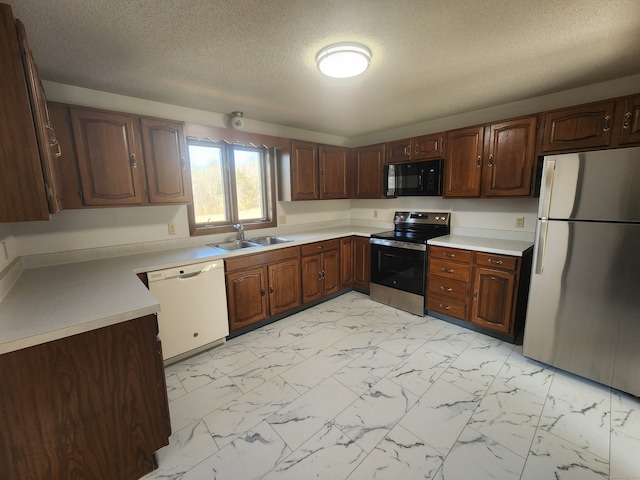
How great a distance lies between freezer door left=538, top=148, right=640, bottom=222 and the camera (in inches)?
66.7

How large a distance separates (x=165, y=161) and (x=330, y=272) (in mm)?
2197

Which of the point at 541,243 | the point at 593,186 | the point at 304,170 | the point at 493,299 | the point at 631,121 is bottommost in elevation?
the point at 493,299

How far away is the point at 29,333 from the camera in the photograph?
3.55ft

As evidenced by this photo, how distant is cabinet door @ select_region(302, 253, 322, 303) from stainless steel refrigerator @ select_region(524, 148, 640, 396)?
212cm

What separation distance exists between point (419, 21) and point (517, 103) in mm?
1972

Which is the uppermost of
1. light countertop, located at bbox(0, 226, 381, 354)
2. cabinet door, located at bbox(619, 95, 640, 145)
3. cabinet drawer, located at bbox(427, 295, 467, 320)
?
cabinet door, located at bbox(619, 95, 640, 145)

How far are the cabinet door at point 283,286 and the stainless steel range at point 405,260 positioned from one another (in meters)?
1.05

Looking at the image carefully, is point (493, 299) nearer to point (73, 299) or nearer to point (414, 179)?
point (414, 179)

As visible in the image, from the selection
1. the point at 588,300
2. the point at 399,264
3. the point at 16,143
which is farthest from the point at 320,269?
the point at 16,143

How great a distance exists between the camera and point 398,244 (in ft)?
10.4

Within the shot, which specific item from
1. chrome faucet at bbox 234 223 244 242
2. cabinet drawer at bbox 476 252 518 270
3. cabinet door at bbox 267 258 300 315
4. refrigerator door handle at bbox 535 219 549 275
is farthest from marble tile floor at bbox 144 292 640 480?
chrome faucet at bbox 234 223 244 242

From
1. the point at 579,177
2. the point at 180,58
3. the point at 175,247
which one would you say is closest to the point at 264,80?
the point at 180,58

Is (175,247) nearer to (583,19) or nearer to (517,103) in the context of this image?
(583,19)

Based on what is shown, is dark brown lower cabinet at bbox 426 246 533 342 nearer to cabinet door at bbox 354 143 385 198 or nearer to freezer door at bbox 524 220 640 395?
freezer door at bbox 524 220 640 395
